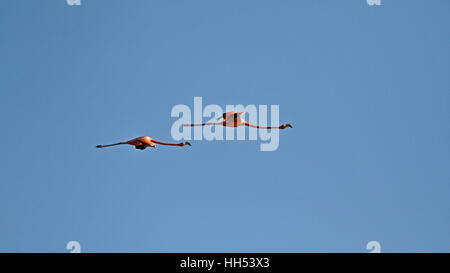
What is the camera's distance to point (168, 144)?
32156mm

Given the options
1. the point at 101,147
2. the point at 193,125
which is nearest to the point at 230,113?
the point at 193,125
